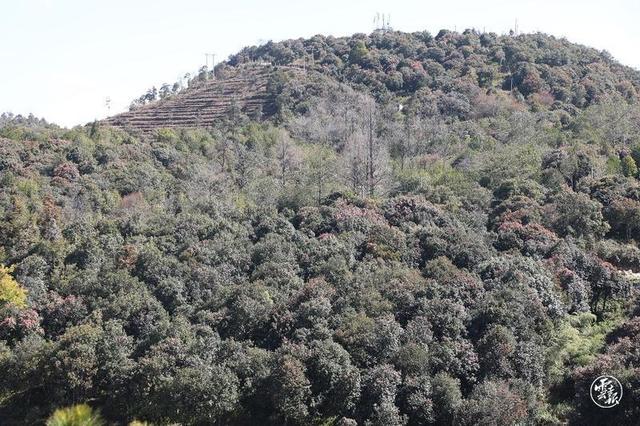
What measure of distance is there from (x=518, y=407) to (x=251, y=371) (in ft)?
32.5

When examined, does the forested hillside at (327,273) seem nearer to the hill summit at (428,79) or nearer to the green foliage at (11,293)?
the green foliage at (11,293)

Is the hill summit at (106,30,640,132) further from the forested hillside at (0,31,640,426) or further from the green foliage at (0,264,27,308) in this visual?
the green foliage at (0,264,27,308)

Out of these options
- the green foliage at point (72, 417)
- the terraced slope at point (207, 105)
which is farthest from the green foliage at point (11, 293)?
the terraced slope at point (207, 105)

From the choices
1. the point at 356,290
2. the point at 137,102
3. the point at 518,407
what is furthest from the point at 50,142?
the point at 137,102

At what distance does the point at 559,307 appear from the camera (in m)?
27.8

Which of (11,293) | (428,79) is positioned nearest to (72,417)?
(11,293)

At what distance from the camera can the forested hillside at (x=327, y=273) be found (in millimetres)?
23094

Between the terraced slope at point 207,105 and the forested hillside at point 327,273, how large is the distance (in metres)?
15.5

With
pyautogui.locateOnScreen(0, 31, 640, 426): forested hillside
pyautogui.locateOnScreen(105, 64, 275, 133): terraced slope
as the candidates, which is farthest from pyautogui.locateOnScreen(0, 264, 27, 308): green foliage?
pyautogui.locateOnScreen(105, 64, 275, 133): terraced slope

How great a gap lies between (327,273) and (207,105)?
56555mm

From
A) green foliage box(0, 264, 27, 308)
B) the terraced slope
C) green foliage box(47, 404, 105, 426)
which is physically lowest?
green foliage box(0, 264, 27, 308)

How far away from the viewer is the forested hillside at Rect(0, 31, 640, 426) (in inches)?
909

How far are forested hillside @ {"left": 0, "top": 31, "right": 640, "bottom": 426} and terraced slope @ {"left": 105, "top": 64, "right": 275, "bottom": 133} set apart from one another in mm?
15525

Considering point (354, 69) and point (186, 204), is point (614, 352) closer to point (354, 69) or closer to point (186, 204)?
point (186, 204)
